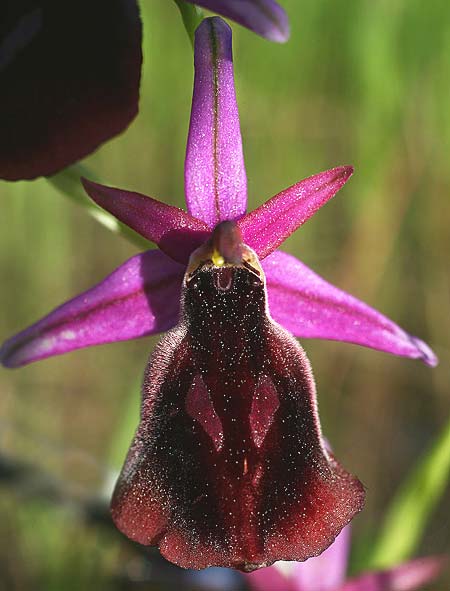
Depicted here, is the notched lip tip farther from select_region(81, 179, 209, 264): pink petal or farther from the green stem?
the green stem

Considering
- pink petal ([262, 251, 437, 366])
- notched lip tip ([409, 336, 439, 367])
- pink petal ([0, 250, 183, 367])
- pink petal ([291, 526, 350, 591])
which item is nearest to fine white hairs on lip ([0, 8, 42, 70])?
pink petal ([0, 250, 183, 367])

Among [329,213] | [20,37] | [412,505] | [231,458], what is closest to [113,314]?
[231,458]

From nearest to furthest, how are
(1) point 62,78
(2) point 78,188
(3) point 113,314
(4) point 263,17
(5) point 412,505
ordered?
(4) point 263,17
(1) point 62,78
(3) point 113,314
(2) point 78,188
(5) point 412,505

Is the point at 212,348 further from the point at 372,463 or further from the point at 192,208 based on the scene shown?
the point at 372,463

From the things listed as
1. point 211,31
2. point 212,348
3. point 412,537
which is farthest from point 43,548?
point 211,31

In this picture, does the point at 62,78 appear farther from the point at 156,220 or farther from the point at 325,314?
the point at 325,314

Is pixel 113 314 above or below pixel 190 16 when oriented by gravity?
below

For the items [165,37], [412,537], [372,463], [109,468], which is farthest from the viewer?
[165,37]
